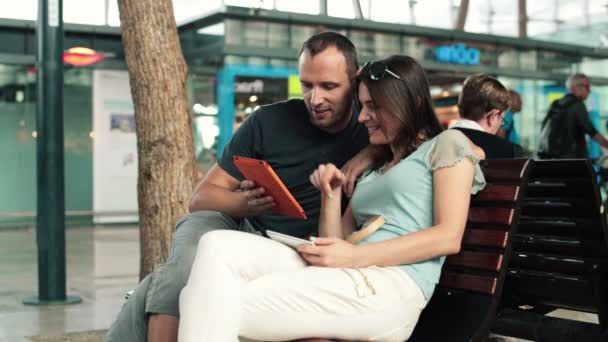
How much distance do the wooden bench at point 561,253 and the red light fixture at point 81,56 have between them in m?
13.8

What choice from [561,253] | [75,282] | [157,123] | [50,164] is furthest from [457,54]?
[561,253]

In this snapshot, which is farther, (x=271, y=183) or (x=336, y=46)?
(x=336, y=46)

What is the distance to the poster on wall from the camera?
59.3 feet

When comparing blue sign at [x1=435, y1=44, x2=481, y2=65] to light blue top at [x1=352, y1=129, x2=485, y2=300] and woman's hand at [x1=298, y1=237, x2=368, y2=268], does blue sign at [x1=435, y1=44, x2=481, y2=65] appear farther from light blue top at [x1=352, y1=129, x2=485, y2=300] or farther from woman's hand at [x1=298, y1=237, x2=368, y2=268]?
woman's hand at [x1=298, y1=237, x2=368, y2=268]

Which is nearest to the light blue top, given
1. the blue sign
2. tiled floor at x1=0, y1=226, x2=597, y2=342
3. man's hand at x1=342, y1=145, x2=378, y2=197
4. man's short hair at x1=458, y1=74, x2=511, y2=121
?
man's hand at x1=342, y1=145, x2=378, y2=197

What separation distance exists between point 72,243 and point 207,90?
16.0 ft

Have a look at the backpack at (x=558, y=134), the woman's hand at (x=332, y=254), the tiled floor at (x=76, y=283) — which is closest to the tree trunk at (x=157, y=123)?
the tiled floor at (x=76, y=283)

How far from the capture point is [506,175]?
3299 mm

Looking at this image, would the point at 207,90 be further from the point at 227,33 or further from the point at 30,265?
the point at 30,265

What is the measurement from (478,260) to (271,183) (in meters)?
0.73

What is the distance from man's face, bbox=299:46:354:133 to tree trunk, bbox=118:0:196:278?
231 cm

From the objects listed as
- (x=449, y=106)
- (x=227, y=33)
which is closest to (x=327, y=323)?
(x=227, y=33)

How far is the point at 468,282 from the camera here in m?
3.18

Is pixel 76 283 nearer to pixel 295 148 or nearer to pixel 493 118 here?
pixel 493 118
